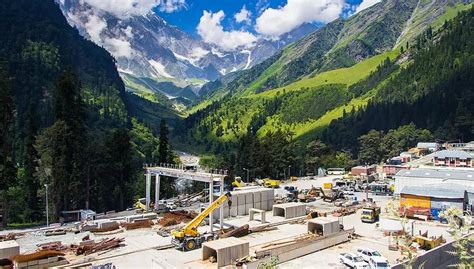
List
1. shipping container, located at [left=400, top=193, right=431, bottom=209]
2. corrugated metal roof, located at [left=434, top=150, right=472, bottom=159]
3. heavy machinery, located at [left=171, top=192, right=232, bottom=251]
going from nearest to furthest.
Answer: heavy machinery, located at [left=171, top=192, right=232, bottom=251] → shipping container, located at [left=400, top=193, right=431, bottom=209] → corrugated metal roof, located at [left=434, top=150, right=472, bottom=159]

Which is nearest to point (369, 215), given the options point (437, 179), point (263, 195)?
point (263, 195)

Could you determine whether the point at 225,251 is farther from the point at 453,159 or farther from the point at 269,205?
the point at 453,159

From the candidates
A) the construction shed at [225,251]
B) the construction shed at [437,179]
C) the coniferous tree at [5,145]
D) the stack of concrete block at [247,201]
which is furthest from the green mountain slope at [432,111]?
the coniferous tree at [5,145]

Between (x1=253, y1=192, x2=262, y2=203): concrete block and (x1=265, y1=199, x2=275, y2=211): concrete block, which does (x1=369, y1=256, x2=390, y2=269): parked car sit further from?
(x1=265, y1=199, x2=275, y2=211): concrete block

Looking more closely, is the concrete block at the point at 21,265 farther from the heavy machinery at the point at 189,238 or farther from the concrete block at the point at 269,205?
the concrete block at the point at 269,205

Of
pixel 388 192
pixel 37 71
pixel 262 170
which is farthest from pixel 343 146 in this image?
pixel 37 71

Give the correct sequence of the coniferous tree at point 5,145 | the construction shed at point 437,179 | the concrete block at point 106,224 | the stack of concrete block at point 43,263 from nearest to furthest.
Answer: the stack of concrete block at point 43,263 → the concrete block at point 106,224 → the coniferous tree at point 5,145 → the construction shed at point 437,179

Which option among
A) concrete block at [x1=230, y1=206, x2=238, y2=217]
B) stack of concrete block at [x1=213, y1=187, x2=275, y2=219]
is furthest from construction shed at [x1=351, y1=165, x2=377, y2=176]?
concrete block at [x1=230, y1=206, x2=238, y2=217]
